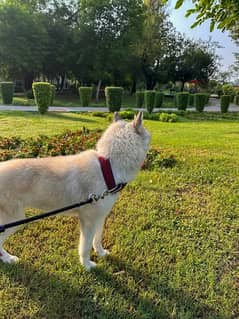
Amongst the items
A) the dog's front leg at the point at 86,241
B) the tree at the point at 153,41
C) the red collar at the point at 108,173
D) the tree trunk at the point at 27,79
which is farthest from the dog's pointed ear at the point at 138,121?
the tree at the point at 153,41

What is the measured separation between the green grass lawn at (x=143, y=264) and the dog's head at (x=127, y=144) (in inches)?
37.2

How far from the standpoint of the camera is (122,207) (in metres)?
3.87

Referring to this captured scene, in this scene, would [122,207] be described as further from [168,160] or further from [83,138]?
[83,138]

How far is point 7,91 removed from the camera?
64.0 ft

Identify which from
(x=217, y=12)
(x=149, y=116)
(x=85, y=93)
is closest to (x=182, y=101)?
(x=85, y=93)

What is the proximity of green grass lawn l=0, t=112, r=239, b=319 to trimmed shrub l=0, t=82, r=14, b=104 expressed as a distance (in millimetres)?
17195

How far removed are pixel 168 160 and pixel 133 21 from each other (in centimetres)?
3236

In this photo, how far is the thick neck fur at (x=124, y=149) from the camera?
8.18 feet

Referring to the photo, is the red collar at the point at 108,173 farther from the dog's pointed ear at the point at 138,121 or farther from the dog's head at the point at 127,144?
the dog's pointed ear at the point at 138,121

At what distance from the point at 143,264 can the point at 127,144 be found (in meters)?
1.15

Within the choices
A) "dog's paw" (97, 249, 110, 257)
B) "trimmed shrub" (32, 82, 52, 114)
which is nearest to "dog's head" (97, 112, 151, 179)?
"dog's paw" (97, 249, 110, 257)

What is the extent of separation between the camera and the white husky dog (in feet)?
7.79

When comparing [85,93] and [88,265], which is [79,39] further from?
[88,265]

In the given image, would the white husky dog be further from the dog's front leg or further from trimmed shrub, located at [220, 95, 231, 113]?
trimmed shrub, located at [220, 95, 231, 113]
